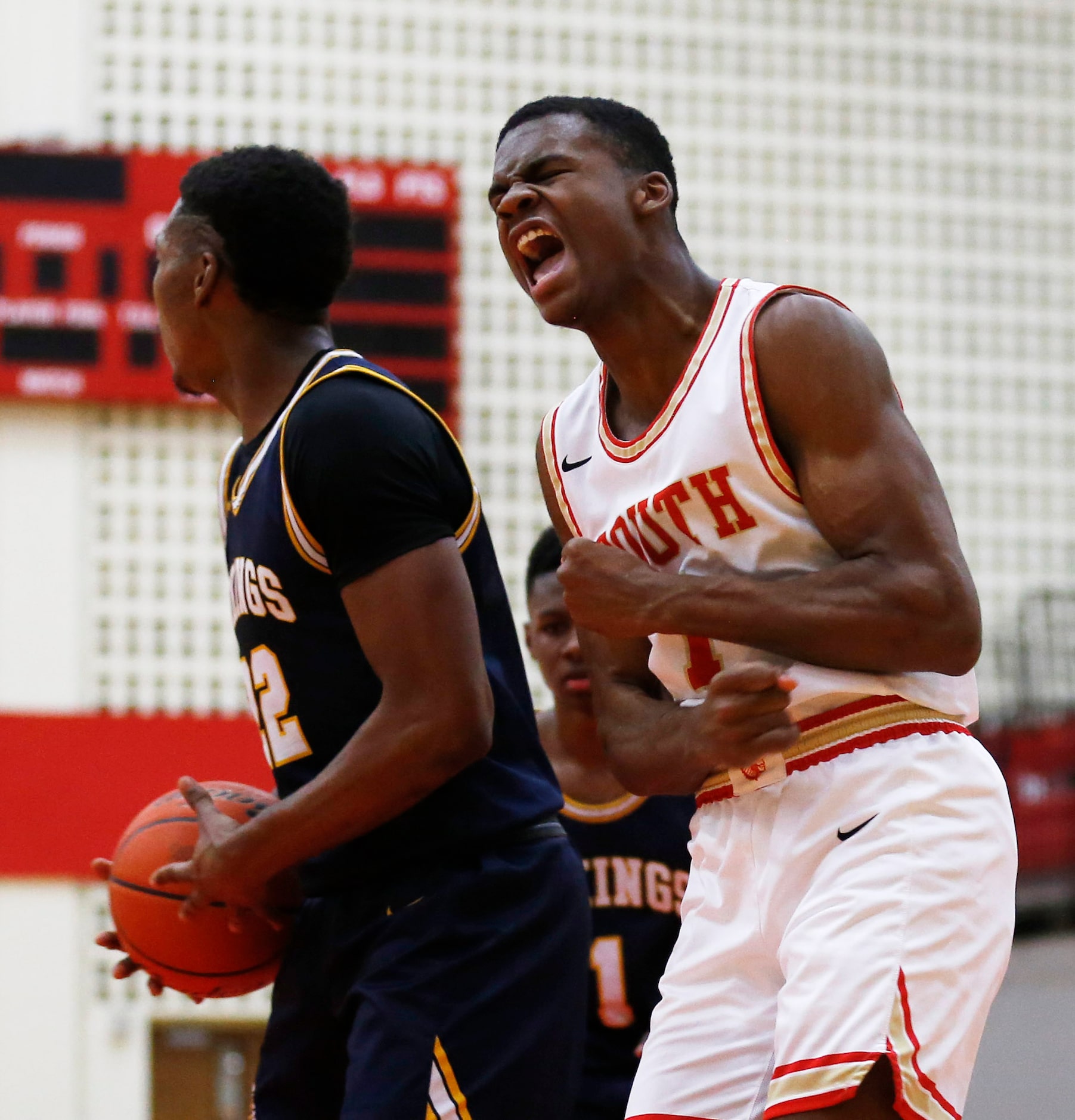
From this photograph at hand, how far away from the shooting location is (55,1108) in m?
7.24

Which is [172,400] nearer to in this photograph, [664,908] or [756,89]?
[756,89]

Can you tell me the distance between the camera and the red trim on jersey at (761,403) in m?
2.06

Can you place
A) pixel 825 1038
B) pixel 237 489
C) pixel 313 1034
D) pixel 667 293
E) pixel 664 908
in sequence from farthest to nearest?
pixel 664 908, pixel 237 489, pixel 313 1034, pixel 667 293, pixel 825 1038

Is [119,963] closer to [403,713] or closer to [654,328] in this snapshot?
[403,713]

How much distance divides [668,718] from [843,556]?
0.33m

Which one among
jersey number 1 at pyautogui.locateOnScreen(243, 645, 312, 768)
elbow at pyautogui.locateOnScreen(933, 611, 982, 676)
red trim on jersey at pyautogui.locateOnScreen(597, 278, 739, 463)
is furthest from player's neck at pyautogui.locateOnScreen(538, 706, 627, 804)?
elbow at pyautogui.locateOnScreen(933, 611, 982, 676)

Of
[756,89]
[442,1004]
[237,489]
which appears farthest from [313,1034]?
[756,89]

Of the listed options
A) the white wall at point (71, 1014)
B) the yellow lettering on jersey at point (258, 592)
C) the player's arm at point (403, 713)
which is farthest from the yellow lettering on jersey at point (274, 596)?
the white wall at point (71, 1014)

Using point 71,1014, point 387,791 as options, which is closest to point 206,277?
point 387,791

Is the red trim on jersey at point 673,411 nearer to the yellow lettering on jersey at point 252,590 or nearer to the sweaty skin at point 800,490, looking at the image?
the sweaty skin at point 800,490

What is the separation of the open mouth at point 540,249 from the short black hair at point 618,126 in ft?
0.50

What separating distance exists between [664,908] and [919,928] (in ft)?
5.49

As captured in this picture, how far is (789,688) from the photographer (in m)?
1.97

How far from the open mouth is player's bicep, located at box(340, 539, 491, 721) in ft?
1.33
